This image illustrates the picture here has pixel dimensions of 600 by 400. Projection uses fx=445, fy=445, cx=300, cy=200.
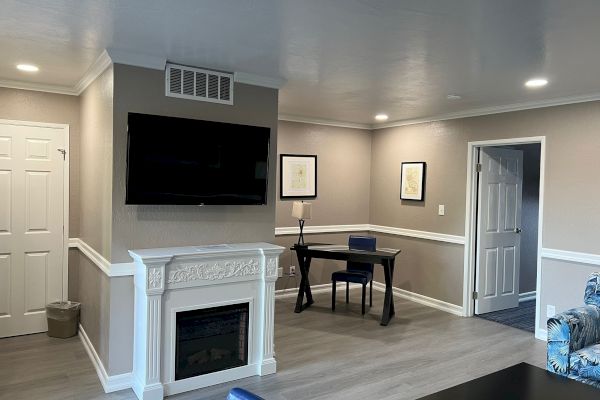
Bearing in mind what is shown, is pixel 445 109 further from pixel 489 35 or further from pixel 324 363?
pixel 324 363

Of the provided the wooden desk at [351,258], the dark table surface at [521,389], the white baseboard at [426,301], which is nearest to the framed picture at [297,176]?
the wooden desk at [351,258]

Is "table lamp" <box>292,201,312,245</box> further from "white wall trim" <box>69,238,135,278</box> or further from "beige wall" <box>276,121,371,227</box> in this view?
"white wall trim" <box>69,238,135,278</box>

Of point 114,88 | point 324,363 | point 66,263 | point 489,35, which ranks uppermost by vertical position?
point 489,35

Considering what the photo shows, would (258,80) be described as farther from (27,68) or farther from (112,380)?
(112,380)

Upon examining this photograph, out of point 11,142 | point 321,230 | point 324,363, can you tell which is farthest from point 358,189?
point 11,142

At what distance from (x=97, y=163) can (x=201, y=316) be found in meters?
1.47

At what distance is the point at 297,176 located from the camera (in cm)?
579

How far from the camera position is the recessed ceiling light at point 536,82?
3600mm

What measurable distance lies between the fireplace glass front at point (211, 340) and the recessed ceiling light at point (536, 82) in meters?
2.92

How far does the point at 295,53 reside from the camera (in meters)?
3.00

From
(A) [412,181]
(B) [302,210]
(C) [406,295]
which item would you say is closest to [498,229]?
(A) [412,181]

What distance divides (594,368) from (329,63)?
268 cm

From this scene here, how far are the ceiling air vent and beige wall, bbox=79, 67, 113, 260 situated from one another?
0.42 m

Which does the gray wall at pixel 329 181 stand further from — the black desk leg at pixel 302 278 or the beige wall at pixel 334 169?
the black desk leg at pixel 302 278
